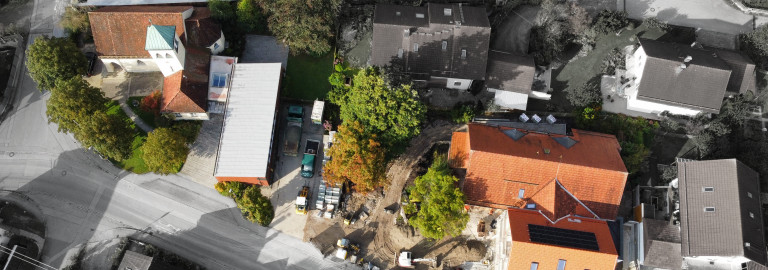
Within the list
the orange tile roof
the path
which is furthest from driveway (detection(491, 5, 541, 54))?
the orange tile roof

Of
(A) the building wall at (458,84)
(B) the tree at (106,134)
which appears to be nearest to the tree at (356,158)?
(A) the building wall at (458,84)

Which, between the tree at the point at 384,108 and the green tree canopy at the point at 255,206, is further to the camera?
the green tree canopy at the point at 255,206

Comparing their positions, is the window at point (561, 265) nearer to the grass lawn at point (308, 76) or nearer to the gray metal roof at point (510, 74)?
the gray metal roof at point (510, 74)

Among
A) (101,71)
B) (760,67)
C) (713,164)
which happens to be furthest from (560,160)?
(101,71)

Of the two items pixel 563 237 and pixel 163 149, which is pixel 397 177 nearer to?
pixel 563 237

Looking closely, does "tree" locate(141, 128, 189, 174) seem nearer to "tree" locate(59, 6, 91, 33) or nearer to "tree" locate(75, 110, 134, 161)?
"tree" locate(75, 110, 134, 161)
